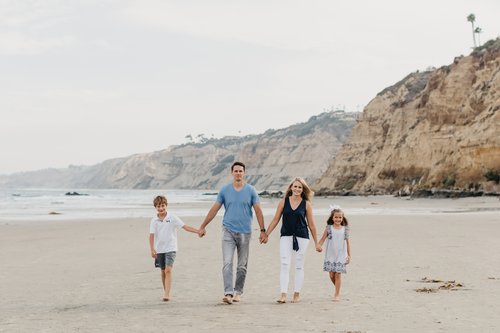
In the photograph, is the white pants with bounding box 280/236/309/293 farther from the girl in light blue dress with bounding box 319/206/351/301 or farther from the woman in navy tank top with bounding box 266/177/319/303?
the girl in light blue dress with bounding box 319/206/351/301

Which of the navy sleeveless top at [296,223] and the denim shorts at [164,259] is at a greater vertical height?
the navy sleeveless top at [296,223]

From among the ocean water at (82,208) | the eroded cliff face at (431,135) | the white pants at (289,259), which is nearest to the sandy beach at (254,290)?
the white pants at (289,259)

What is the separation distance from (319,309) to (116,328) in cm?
239

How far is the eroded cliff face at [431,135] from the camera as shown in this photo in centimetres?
4738

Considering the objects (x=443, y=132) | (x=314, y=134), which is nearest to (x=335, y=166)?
(x=443, y=132)

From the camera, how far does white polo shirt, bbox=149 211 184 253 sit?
783 centimetres

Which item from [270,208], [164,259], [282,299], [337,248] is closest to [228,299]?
[282,299]

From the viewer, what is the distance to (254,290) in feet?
27.9

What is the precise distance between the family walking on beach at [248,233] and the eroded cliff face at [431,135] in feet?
130

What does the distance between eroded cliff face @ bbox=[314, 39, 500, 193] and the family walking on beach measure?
130ft

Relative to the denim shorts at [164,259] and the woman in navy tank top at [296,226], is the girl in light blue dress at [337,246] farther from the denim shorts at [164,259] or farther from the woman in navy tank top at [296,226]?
the denim shorts at [164,259]

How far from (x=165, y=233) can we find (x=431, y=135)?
5294 centimetres

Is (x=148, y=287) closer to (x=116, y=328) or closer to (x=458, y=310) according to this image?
(x=116, y=328)

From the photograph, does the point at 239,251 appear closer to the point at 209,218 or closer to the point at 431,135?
the point at 209,218
